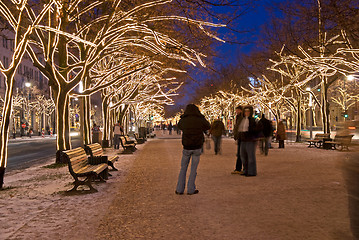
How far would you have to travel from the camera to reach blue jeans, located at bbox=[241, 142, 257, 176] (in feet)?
38.5

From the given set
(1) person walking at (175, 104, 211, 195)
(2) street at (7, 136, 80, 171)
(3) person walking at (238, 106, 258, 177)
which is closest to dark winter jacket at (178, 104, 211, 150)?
(1) person walking at (175, 104, 211, 195)

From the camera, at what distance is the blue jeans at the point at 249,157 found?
38.5ft

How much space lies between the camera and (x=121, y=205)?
777 centimetres

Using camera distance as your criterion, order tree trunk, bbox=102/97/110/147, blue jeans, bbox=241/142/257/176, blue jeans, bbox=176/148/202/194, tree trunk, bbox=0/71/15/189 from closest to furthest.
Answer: blue jeans, bbox=176/148/202/194 < tree trunk, bbox=0/71/15/189 < blue jeans, bbox=241/142/257/176 < tree trunk, bbox=102/97/110/147

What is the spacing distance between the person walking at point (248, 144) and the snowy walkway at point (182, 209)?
414mm

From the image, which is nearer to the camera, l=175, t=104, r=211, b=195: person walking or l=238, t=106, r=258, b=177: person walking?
l=175, t=104, r=211, b=195: person walking

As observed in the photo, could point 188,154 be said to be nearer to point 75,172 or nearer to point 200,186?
point 200,186

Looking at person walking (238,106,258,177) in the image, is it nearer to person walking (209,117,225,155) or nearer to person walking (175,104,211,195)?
person walking (175,104,211,195)

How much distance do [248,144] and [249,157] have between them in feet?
1.17

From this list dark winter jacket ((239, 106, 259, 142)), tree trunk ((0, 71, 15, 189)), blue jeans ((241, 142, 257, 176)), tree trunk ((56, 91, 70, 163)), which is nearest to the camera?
tree trunk ((0, 71, 15, 189))

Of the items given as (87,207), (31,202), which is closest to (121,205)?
(87,207)

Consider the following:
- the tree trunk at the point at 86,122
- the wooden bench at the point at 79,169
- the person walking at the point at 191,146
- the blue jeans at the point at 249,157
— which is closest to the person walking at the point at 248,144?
the blue jeans at the point at 249,157

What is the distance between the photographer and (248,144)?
11.8 meters

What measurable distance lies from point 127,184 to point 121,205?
2.87m
